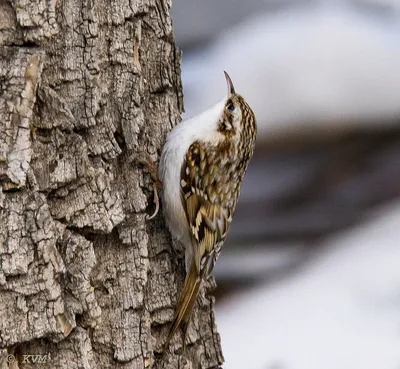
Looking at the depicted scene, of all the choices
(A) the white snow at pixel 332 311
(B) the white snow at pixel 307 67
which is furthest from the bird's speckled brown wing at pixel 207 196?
(A) the white snow at pixel 332 311

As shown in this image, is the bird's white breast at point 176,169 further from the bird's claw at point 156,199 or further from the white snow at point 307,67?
the white snow at point 307,67

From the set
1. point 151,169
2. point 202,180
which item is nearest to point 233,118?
point 202,180

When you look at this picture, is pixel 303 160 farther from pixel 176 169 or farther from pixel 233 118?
pixel 176 169

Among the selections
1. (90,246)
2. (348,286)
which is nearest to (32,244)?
(90,246)

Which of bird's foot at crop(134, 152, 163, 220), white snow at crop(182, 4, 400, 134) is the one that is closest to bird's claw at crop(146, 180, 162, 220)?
bird's foot at crop(134, 152, 163, 220)

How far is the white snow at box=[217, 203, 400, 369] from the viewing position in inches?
101

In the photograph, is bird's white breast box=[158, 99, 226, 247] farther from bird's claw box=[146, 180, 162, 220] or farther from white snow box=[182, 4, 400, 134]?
white snow box=[182, 4, 400, 134]

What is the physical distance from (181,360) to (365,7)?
1240 mm

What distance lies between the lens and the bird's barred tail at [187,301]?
1804 millimetres

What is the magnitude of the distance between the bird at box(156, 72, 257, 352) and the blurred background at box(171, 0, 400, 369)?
0.40 metres

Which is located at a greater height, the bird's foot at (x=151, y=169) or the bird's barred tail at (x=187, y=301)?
the bird's foot at (x=151, y=169)

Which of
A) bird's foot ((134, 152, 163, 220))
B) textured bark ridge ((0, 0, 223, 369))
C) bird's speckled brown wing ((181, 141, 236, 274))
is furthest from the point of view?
bird's speckled brown wing ((181, 141, 236, 274))

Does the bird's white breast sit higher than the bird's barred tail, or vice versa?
the bird's white breast

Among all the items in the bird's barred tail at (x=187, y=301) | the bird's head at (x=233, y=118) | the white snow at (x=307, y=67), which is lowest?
the bird's barred tail at (x=187, y=301)
